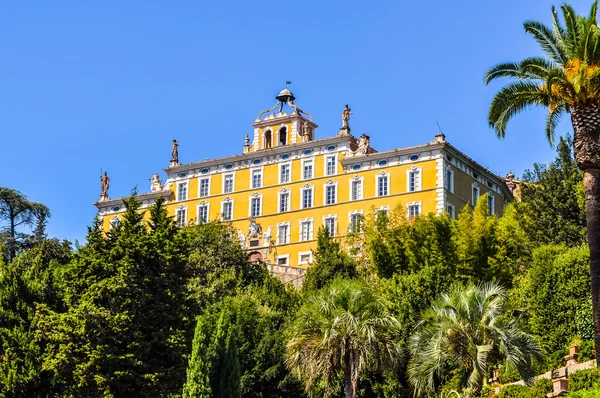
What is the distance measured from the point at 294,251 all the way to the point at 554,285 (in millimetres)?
34322

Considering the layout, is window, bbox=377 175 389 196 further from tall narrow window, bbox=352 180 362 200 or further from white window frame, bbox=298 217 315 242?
white window frame, bbox=298 217 315 242

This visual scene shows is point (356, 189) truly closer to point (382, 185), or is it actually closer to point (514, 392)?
point (382, 185)

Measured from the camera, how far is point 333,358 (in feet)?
104

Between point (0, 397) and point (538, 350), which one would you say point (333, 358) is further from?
point (0, 397)

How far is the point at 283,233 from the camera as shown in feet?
234

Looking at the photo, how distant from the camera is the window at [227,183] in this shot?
74688 mm

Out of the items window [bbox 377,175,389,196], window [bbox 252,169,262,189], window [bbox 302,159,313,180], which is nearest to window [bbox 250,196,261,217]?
window [bbox 252,169,262,189]

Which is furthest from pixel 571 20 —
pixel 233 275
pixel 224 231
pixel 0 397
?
pixel 224 231

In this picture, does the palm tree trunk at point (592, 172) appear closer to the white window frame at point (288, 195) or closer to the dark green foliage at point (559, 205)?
the dark green foliage at point (559, 205)

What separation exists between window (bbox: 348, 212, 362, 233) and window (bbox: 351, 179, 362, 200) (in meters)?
1.22

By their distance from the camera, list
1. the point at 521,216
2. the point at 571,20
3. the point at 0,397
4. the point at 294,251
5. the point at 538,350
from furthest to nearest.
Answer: the point at 294,251
the point at 521,216
the point at 0,397
the point at 538,350
the point at 571,20

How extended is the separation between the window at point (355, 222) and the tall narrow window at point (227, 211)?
32.9 feet

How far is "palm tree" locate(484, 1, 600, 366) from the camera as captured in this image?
25.5 metres

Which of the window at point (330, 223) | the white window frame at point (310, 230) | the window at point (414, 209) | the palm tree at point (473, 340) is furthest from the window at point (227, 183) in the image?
the palm tree at point (473, 340)
